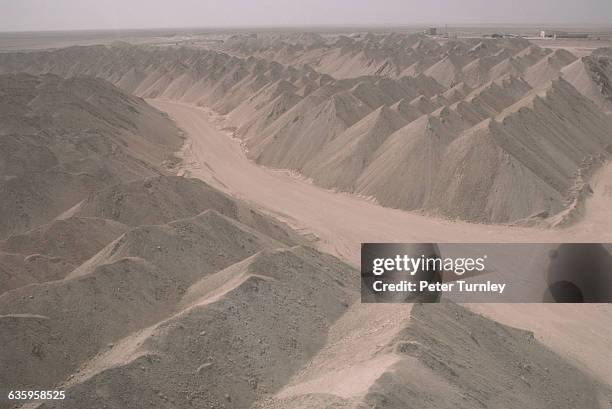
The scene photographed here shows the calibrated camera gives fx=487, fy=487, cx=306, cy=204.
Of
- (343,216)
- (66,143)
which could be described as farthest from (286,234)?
(66,143)

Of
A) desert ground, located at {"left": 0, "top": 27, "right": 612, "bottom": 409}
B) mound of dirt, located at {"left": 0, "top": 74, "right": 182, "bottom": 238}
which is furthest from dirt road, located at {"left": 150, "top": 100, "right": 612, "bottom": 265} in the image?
mound of dirt, located at {"left": 0, "top": 74, "right": 182, "bottom": 238}

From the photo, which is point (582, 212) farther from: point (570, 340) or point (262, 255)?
point (262, 255)

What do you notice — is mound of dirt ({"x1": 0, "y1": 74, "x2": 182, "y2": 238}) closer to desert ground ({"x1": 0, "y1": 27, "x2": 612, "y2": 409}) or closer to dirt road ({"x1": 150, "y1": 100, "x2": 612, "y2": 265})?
desert ground ({"x1": 0, "y1": 27, "x2": 612, "y2": 409})

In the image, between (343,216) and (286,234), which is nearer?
(286,234)

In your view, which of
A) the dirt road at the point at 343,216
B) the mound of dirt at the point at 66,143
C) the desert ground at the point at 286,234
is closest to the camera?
the desert ground at the point at 286,234

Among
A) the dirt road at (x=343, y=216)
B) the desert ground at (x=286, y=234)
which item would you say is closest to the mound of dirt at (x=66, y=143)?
the desert ground at (x=286, y=234)

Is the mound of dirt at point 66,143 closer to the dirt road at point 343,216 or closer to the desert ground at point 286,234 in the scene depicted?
the desert ground at point 286,234

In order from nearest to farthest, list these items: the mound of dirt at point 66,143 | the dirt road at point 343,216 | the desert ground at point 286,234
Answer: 1. the desert ground at point 286,234
2. the dirt road at point 343,216
3. the mound of dirt at point 66,143

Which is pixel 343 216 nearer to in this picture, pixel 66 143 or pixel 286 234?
pixel 286 234

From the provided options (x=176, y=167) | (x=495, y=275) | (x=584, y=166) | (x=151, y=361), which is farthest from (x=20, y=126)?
(x=584, y=166)
